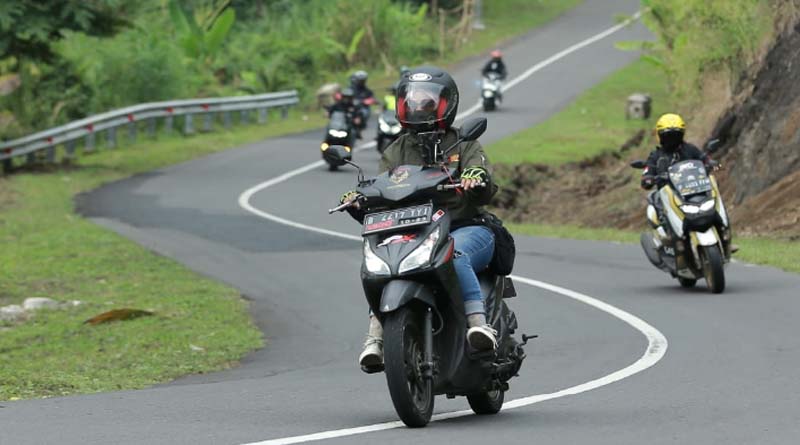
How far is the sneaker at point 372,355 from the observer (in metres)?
9.13

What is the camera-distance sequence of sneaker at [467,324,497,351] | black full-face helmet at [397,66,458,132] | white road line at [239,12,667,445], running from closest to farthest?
white road line at [239,12,667,445] → sneaker at [467,324,497,351] → black full-face helmet at [397,66,458,132]

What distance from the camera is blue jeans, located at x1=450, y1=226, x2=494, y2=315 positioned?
9398 millimetres

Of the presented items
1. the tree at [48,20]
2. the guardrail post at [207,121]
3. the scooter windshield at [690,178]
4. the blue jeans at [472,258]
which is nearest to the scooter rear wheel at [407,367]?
the blue jeans at [472,258]

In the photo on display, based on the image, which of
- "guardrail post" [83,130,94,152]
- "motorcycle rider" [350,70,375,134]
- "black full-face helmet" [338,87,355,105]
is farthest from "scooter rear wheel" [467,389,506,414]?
"guardrail post" [83,130,94,152]

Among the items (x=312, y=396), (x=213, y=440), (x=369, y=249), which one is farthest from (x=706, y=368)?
(x=213, y=440)

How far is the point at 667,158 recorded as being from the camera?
18.3 m

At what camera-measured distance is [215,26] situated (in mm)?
47812

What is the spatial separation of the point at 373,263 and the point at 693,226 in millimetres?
9157

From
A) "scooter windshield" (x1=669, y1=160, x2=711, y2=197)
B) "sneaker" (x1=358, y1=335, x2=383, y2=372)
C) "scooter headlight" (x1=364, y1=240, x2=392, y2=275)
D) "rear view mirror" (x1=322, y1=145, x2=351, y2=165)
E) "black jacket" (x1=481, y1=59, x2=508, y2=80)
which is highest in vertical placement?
"rear view mirror" (x1=322, y1=145, x2=351, y2=165)

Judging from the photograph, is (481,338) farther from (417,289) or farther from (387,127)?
(387,127)

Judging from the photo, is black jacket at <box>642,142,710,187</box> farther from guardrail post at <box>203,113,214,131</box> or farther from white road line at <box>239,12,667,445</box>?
guardrail post at <box>203,113,214,131</box>

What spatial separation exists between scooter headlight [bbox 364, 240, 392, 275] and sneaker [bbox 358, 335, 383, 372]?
44 centimetres

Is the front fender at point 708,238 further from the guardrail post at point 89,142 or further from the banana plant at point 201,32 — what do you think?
the banana plant at point 201,32

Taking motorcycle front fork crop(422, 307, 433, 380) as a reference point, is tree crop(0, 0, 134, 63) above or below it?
below
